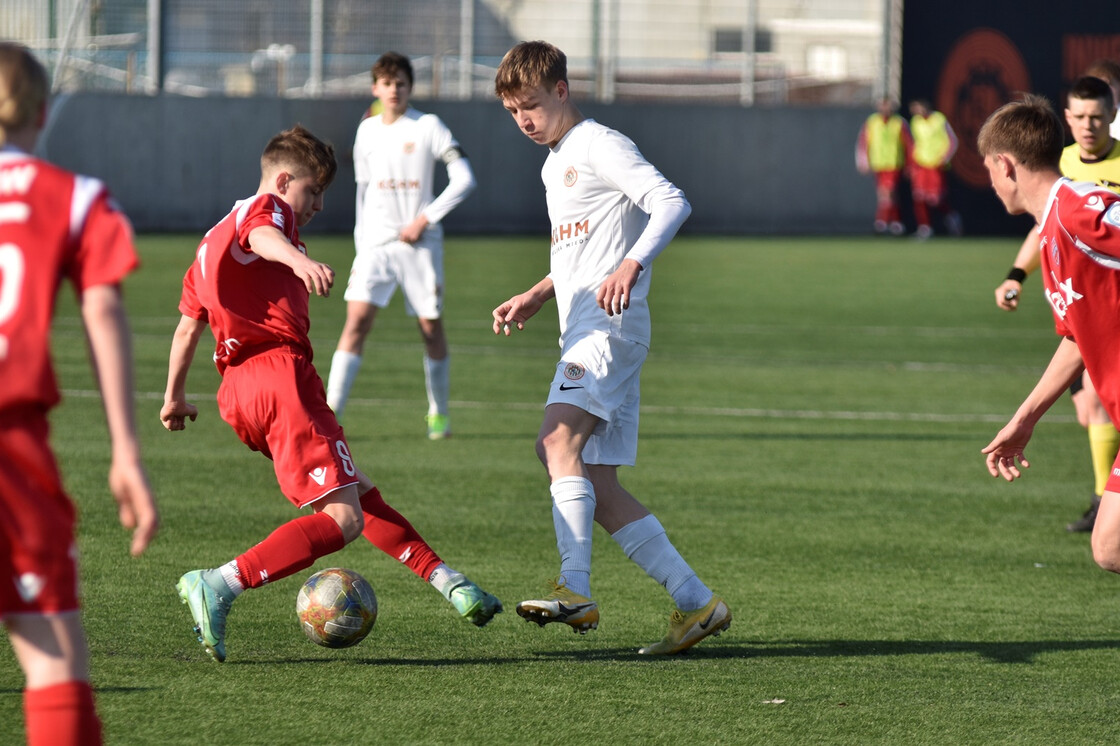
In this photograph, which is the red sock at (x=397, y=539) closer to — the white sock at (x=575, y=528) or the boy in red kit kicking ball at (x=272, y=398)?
the boy in red kit kicking ball at (x=272, y=398)

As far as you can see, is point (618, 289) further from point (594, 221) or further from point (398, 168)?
point (398, 168)

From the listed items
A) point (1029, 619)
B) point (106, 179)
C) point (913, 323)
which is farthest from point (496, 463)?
point (106, 179)

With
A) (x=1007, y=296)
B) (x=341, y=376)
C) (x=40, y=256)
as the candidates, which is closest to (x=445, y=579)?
(x=40, y=256)

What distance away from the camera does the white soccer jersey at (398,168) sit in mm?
10148

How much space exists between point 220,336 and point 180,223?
22.6m

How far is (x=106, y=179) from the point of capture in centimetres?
2594

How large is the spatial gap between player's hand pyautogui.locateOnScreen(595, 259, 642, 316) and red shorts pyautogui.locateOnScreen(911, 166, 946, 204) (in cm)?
2792

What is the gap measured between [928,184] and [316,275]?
29.2 metres

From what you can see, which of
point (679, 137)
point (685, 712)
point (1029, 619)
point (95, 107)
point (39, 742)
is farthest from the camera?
point (679, 137)

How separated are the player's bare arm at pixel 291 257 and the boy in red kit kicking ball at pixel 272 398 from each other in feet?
0.05

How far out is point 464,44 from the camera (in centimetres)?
2917

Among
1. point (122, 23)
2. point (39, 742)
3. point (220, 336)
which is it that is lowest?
point (39, 742)

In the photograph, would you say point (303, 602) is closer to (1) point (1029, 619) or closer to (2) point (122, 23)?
(1) point (1029, 619)

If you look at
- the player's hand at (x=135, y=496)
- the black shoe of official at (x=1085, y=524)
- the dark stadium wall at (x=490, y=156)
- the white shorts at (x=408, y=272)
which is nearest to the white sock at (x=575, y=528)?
the player's hand at (x=135, y=496)
